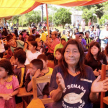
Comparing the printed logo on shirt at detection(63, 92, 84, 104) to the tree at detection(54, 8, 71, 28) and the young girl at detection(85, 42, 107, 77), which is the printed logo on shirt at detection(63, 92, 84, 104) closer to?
the young girl at detection(85, 42, 107, 77)

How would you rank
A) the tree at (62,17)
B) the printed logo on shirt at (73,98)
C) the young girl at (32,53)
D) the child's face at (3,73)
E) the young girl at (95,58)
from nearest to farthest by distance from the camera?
the printed logo on shirt at (73,98) → the child's face at (3,73) → the young girl at (95,58) → the young girl at (32,53) → the tree at (62,17)

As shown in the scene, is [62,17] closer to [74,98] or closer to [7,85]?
[7,85]

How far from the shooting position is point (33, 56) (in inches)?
160

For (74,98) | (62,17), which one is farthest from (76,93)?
(62,17)

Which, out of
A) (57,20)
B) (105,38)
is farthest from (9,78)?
(57,20)

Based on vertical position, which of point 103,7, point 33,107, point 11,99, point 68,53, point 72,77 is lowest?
point 11,99

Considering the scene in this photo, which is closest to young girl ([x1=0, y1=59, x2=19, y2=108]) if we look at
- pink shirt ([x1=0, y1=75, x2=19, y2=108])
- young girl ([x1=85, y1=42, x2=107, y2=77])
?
pink shirt ([x1=0, y1=75, x2=19, y2=108])

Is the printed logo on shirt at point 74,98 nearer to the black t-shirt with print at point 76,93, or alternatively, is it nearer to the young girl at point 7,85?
the black t-shirt with print at point 76,93

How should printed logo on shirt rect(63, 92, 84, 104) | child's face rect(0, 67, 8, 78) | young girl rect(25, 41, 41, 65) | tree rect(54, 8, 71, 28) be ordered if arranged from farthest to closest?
tree rect(54, 8, 71, 28), young girl rect(25, 41, 41, 65), child's face rect(0, 67, 8, 78), printed logo on shirt rect(63, 92, 84, 104)

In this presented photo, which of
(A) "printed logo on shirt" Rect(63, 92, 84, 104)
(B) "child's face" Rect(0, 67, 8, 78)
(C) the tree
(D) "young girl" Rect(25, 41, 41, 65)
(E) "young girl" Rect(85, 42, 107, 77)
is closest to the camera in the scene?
(A) "printed logo on shirt" Rect(63, 92, 84, 104)

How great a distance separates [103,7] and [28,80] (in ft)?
71.0

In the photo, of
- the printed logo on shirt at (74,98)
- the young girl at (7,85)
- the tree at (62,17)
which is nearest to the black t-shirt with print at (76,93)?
the printed logo on shirt at (74,98)

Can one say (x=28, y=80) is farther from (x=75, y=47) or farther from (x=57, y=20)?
(x=57, y=20)

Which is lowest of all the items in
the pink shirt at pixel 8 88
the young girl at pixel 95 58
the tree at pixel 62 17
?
the pink shirt at pixel 8 88
